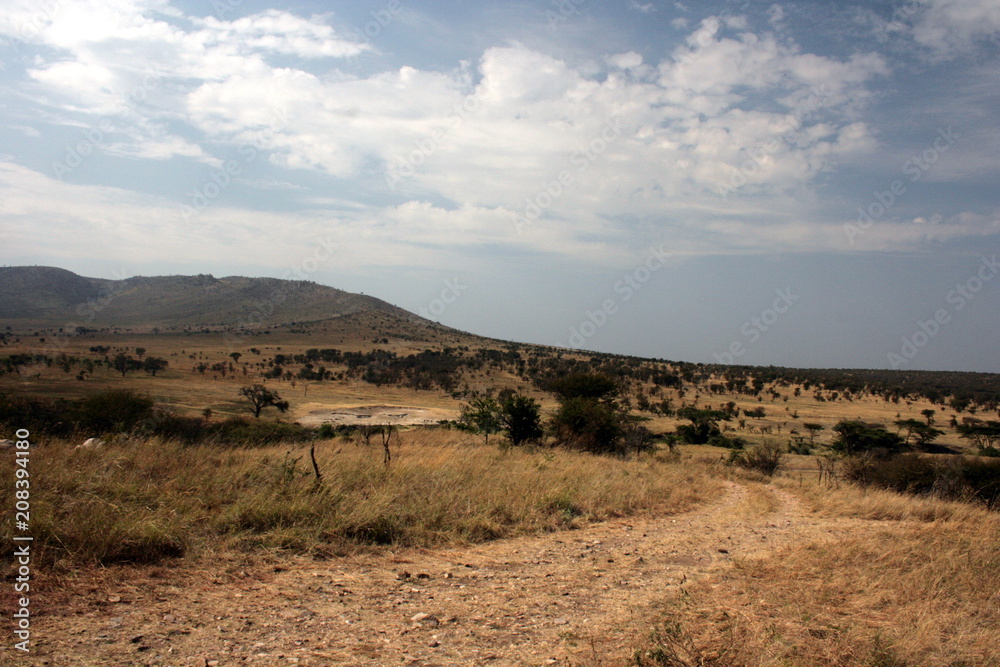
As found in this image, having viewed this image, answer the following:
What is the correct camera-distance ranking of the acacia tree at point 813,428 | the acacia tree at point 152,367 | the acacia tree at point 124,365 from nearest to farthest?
the acacia tree at point 813,428
the acacia tree at point 124,365
the acacia tree at point 152,367

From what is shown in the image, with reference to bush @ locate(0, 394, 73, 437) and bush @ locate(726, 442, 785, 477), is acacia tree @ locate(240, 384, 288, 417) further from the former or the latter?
bush @ locate(726, 442, 785, 477)

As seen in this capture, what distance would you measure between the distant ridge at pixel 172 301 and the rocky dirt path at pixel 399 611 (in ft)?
389

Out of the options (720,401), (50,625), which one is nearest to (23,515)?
(50,625)

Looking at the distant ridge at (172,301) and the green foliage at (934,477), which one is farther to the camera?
the distant ridge at (172,301)

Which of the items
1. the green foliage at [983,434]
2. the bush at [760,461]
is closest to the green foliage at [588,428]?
the bush at [760,461]

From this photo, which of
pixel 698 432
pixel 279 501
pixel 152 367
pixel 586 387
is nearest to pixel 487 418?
pixel 586 387

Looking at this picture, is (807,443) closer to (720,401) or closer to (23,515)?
(720,401)

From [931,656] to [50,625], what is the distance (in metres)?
6.37

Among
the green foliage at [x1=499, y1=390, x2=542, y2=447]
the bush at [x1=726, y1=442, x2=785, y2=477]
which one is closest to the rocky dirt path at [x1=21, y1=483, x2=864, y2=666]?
the bush at [x1=726, y1=442, x2=785, y2=477]

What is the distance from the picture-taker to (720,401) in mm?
46625

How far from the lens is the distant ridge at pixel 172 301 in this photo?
123 m

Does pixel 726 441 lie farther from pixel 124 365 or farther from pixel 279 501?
pixel 124 365

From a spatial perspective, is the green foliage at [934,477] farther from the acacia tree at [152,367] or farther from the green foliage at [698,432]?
the acacia tree at [152,367]

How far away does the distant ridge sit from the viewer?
123312 mm
